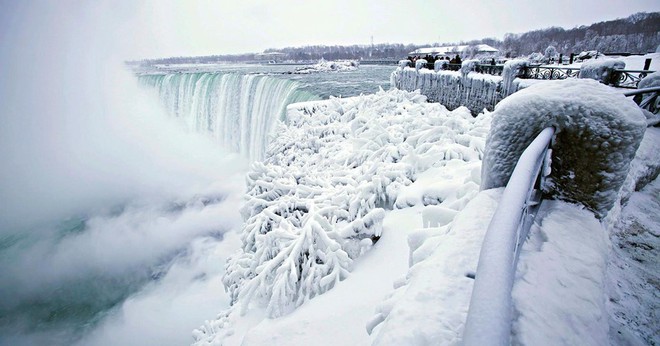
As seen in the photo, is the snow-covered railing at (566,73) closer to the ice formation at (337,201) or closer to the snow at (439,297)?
the ice formation at (337,201)

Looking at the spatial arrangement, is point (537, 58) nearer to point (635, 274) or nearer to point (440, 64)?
point (440, 64)

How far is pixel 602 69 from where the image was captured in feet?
24.0

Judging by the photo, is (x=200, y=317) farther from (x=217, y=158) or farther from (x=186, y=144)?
(x=186, y=144)

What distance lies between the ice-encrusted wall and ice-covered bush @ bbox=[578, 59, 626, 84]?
211 centimetres

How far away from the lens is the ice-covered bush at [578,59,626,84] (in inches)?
284

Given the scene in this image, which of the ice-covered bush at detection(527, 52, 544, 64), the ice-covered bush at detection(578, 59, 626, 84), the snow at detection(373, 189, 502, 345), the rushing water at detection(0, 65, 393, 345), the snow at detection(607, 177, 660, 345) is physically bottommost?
the rushing water at detection(0, 65, 393, 345)

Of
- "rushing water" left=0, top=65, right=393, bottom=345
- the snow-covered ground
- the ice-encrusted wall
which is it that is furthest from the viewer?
"rushing water" left=0, top=65, right=393, bottom=345

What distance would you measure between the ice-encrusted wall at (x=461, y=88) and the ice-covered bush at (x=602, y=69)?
6.93 feet

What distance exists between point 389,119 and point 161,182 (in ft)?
90.5

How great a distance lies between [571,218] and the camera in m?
2.13

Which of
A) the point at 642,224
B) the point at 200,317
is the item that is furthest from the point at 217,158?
the point at 642,224

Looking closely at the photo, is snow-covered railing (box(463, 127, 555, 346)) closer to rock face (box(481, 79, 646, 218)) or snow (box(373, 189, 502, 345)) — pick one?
snow (box(373, 189, 502, 345))

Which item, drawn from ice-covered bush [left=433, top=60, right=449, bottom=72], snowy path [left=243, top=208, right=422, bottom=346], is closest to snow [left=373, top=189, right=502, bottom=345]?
snowy path [left=243, top=208, right=422, bottom=346]

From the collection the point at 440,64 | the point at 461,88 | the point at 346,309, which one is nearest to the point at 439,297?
the point at 346,309
